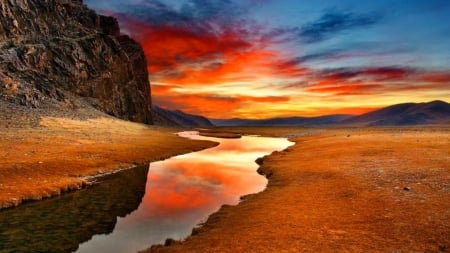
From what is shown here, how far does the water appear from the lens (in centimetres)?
1981

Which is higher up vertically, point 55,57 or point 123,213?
point 55,57

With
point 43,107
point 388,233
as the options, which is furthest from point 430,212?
point 43,107

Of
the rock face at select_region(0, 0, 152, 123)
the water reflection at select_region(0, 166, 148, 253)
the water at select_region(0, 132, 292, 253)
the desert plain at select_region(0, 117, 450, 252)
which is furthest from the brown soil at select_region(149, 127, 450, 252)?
the rock face at select_region(0, 0, 152, 123)

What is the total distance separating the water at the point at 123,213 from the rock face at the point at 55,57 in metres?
80.3

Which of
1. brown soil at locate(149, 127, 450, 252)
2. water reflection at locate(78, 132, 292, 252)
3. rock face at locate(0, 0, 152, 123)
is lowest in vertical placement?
water reflection at locate(78, 132, 292, 252)

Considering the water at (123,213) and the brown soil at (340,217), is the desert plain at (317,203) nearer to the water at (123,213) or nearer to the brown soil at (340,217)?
the brown soil at (340,217)

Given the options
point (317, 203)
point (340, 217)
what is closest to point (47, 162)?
point (317, 203)

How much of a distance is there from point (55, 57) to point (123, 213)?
442 ft

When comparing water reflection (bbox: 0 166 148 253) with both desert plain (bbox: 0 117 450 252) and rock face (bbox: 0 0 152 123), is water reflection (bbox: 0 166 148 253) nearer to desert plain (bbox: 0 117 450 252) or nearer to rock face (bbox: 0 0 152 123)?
desert plain (bbox: 0 117 450 252)

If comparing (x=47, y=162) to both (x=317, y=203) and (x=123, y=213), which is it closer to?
(x=123, y=213)

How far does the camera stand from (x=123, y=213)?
2641 cm

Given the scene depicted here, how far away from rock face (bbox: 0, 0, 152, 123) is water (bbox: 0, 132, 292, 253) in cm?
8035

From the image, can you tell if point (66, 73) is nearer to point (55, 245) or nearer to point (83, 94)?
point (83, 94)

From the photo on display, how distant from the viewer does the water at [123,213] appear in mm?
19812
